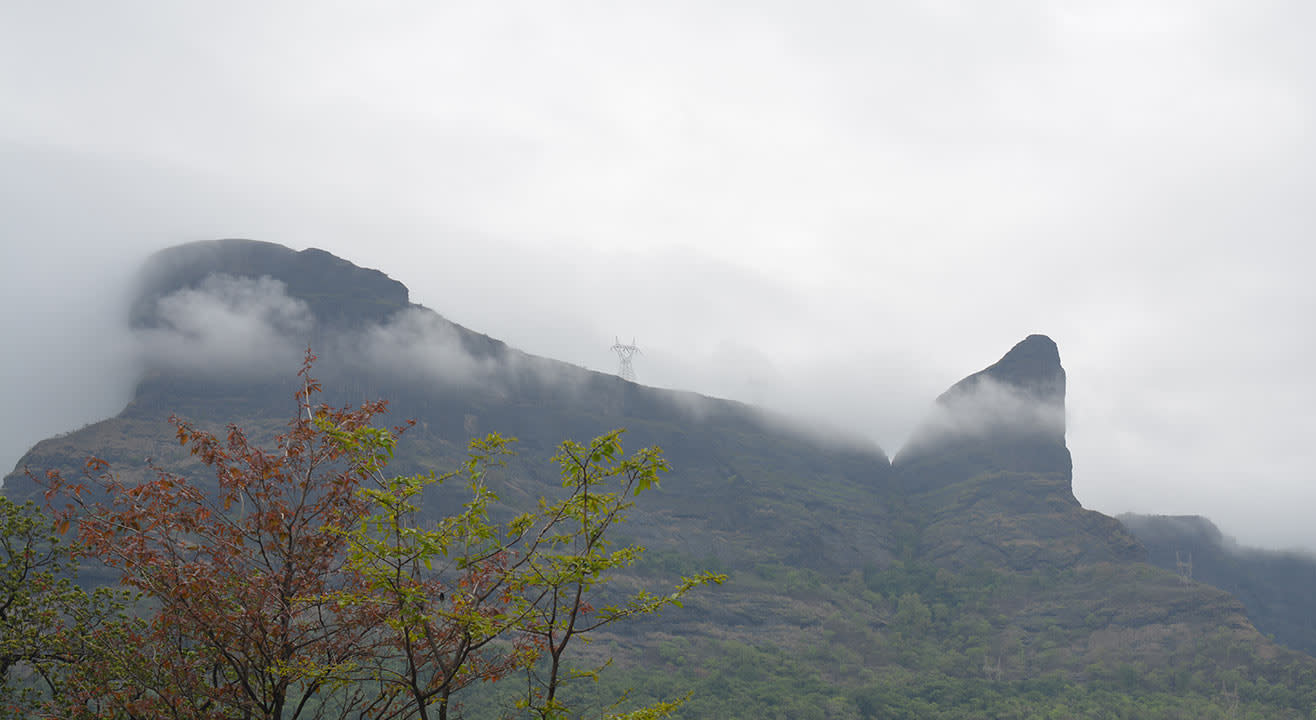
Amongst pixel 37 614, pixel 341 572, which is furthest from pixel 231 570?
pixel 37 614

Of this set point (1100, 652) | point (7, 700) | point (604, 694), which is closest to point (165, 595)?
point (7, 700)

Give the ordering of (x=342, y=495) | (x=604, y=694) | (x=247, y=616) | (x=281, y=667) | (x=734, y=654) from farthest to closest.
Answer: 1. (x=734, y=654)
2. (x=604, y=694)
3. (x=342, y=495)
4. (x=247, y=616)
5. (x=281, y=667)

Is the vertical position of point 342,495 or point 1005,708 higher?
point 342,495

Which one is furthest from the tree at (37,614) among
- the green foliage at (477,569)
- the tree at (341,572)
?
the green foliage at (477,569)

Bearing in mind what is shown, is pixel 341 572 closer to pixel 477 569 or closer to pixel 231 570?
pixel 231 570

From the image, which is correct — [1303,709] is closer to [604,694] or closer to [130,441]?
[604,694]

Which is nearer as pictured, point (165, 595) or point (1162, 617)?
point (165, 595)

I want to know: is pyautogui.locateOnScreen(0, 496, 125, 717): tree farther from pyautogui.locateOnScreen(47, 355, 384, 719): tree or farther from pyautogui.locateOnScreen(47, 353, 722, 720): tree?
pyautogui.locateOnScreen(47, 355, 384, 719): tree

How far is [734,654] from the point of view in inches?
7347

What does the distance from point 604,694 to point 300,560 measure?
481ft

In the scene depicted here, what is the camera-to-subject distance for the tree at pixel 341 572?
10.4m

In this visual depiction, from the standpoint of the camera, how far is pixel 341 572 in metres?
11.9

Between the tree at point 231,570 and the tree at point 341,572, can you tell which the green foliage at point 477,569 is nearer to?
the tree at point 341,572

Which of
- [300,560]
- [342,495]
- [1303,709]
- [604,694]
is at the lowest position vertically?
[604,694]
